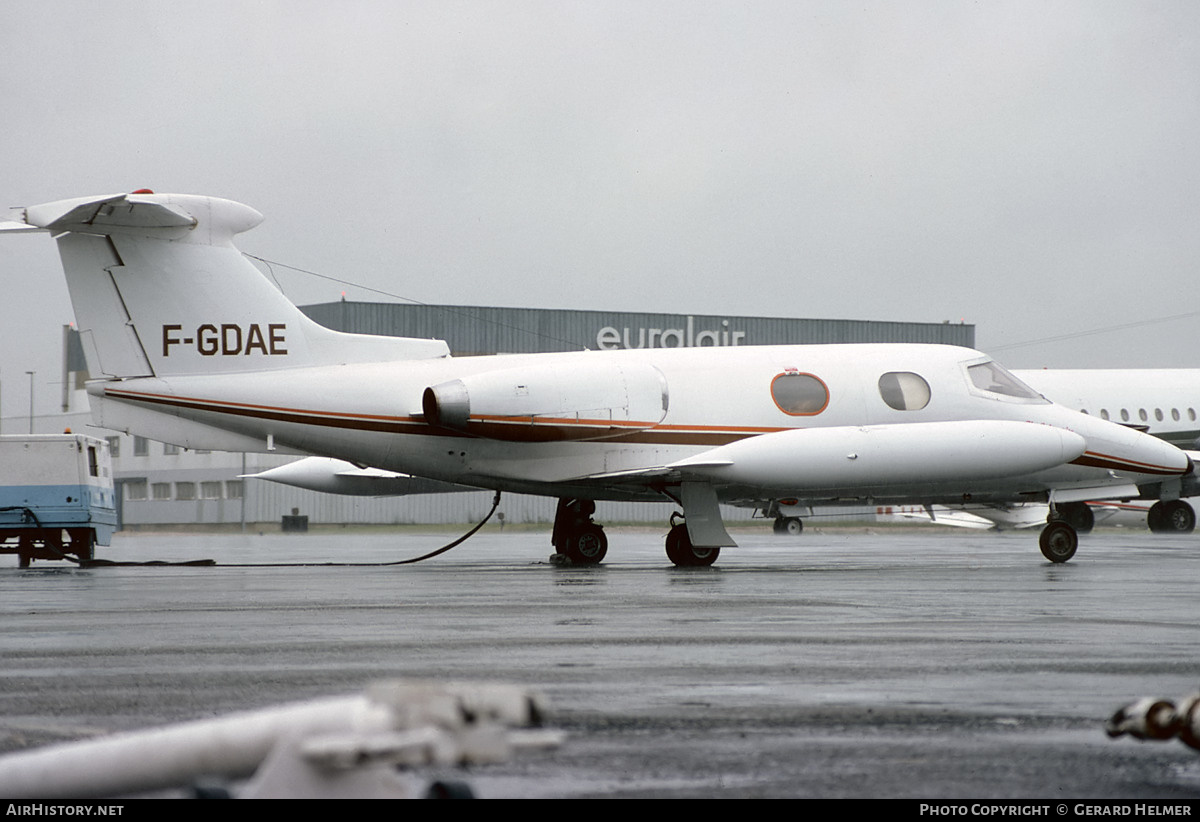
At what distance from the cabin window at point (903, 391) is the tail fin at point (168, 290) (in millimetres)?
8137

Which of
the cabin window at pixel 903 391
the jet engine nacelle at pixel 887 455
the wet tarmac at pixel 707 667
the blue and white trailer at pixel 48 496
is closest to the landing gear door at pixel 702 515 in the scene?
the jet engine nacelle at pixel 887 455

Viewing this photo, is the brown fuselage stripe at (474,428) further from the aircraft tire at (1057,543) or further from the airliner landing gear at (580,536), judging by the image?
the aircraft tire at (1057,543)

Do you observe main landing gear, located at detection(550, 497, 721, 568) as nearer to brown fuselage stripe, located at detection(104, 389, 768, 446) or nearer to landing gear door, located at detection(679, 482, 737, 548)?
landing gear door, located at detection(679, 482, 737, 548)

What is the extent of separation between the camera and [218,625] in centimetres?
1016

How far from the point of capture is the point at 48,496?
73.7ft

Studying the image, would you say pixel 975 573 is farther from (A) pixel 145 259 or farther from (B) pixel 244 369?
(A) pixel 145 259

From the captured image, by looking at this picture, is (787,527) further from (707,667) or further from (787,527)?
(707,667)

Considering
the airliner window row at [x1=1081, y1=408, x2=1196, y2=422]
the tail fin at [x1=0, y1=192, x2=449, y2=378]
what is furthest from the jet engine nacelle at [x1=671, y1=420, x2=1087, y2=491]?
the airliner window row at [x1=1081, y1=408, x2=1196, y2=422]

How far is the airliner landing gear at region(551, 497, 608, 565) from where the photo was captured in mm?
20734

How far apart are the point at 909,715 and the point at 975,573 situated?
12.1m

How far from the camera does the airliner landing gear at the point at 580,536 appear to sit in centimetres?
2073
